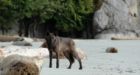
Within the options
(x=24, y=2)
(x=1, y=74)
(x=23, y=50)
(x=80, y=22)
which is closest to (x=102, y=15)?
(x=80, y=22)

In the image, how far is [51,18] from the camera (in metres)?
44.2

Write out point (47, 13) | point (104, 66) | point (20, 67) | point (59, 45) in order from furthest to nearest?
point (47, 13) < point (104, 66) < point (59, 45) < point (20, 67)

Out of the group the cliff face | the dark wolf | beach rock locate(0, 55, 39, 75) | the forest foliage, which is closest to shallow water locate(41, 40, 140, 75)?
the dark wolf

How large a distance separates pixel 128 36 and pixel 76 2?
6.15m

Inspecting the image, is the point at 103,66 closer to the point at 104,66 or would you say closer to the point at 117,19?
the point at 104,66

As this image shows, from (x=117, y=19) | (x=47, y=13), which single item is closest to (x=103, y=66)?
(x=47, y=13)

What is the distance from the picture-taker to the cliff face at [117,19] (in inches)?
1731

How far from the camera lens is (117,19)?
44.8 m

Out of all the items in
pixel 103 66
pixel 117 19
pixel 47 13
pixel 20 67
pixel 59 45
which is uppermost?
pixel 20 67

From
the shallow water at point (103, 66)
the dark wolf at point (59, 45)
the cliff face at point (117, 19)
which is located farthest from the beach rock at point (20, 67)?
the cliff face at point (117, 19)

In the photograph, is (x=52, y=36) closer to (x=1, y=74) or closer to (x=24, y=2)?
(x=1, y=74)

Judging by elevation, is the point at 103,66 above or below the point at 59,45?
below

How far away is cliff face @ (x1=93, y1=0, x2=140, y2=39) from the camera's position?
44.0 m

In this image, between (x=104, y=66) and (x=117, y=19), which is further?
(x=117, y=19)
